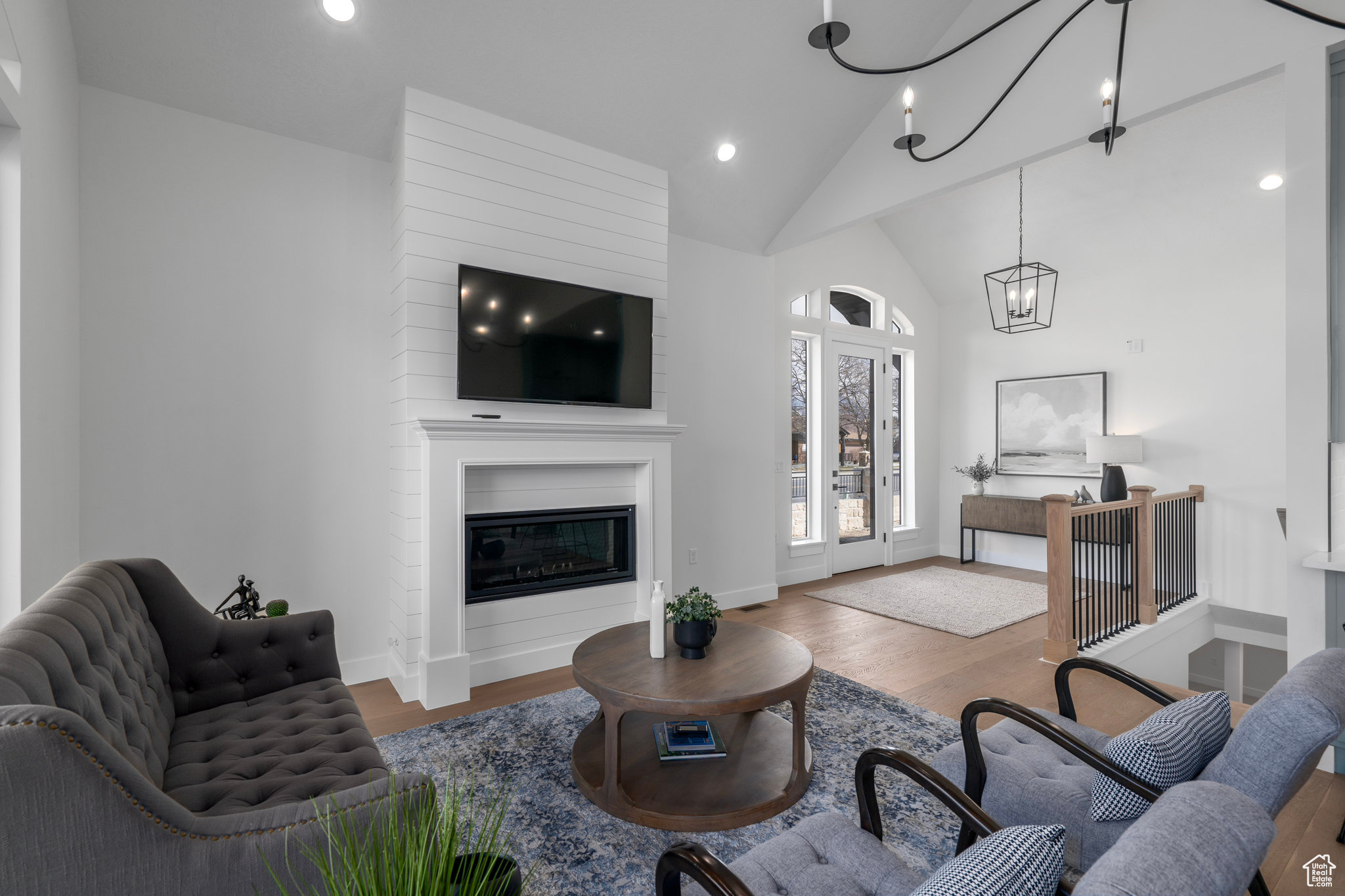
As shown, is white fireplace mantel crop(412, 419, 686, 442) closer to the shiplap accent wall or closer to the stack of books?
the shiplap accent wall

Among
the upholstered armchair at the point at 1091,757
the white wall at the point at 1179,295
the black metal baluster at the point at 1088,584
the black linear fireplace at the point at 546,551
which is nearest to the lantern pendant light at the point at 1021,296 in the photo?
the white wall at the point at 1179,295

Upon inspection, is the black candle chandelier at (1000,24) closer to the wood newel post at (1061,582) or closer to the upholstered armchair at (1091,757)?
the upholstered armchair at (1091,757)

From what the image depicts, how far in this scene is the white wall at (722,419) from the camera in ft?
15.0

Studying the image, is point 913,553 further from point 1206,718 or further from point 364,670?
point 1206,718

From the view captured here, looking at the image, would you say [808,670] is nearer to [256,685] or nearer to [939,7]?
[256,685]

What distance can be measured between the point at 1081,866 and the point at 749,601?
341 cm

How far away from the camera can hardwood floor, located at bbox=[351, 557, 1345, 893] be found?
2.02 meters

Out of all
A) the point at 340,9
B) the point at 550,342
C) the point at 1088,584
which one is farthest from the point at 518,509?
the point at 1088,584

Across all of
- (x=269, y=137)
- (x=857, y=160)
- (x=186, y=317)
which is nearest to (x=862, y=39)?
(x=857, y=160)

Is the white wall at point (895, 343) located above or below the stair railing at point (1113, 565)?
above

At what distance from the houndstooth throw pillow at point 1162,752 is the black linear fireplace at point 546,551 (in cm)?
273

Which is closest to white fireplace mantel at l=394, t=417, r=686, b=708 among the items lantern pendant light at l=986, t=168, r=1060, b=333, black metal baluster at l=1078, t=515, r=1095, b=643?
black metal baluster at l=1078, t=515, r=1095, b=643

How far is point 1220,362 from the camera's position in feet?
16.5

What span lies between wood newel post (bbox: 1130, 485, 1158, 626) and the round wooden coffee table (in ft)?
10.7
